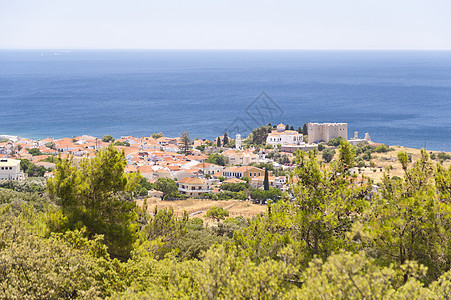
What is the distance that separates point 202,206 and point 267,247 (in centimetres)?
2331

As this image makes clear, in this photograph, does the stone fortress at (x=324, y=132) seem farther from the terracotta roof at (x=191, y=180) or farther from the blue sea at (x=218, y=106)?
the terracotta roof at (x=191, y=180)

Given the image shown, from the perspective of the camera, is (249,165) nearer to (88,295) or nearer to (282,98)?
(88,295)

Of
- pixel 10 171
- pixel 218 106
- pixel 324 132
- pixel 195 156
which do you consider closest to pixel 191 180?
pixel 195 156

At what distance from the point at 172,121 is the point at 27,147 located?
1145 inches

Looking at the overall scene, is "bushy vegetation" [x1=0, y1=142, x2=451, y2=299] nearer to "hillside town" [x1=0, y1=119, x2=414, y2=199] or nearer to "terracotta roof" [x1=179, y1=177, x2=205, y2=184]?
"hillside town" [x1=0, y1=119, x2=414, y2=199]

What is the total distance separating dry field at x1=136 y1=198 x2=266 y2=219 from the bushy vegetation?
17.6m

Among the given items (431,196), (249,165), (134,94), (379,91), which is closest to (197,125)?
(249,165)

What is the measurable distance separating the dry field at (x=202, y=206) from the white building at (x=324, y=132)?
2459 centimetres

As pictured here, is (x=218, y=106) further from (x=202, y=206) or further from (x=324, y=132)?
(x=202, y=206)

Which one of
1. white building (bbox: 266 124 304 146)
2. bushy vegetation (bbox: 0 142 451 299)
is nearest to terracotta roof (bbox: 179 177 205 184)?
white building (bbox: 266 124 304 146)

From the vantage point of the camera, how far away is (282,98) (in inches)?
3861

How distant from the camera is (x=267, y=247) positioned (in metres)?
7.76

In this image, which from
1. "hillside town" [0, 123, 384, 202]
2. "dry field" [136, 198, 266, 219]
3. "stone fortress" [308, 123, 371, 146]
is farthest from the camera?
"stone fortress" [308, 123, 371, 146]

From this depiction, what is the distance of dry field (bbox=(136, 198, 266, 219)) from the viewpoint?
28.5 meters
